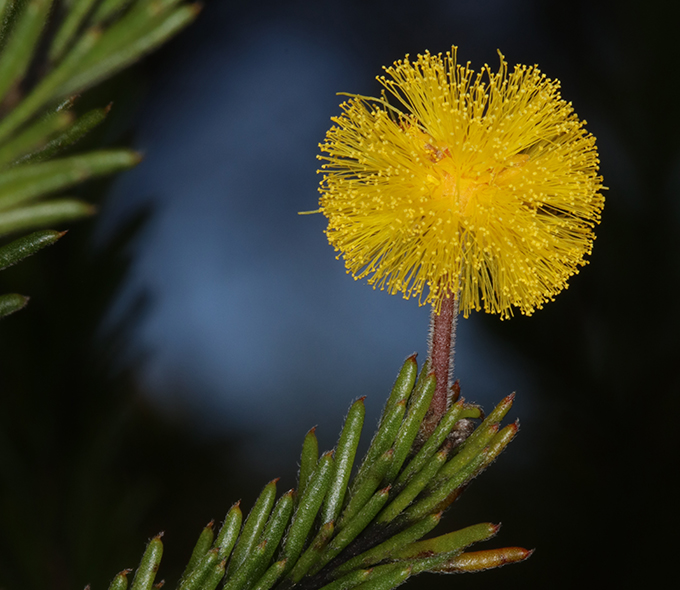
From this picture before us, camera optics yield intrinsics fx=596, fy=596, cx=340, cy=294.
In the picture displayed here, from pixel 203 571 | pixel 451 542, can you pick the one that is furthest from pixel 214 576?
pixel 451 542

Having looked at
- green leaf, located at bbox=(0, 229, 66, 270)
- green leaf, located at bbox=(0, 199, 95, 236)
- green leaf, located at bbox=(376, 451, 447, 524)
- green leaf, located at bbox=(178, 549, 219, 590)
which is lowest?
green leaf, located at bbox=(376, 451, 447, 524)

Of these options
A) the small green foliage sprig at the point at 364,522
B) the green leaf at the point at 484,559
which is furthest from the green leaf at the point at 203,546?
the green leaf at the point at 484,559

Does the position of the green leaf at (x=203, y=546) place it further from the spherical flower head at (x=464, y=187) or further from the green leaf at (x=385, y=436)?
the spherical flower head at (x=464, y=187)

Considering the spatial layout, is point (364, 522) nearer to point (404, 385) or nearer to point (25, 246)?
point (404, 385)

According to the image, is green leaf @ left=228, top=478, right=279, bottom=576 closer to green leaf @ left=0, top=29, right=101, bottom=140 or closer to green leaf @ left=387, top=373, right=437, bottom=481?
green leaf @ left=387, top=373, right=437, bottom=481

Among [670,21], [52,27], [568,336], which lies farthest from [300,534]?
[670,21]

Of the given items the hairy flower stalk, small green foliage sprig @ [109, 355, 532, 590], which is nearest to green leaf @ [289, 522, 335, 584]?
small green foliage sprig @ [109, 355, 532, 590]

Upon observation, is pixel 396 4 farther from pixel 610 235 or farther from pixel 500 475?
pixel 500 475
